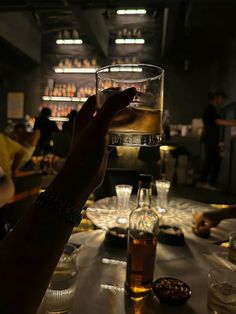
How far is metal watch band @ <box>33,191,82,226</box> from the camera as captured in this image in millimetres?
513

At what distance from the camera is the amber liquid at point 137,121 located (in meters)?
0.70

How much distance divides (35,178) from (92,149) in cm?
236

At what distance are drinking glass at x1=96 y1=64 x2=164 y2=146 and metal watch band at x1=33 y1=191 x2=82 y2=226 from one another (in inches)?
10.1

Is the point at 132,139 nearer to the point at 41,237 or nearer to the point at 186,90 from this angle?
the point at 41,237

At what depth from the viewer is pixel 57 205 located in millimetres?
514

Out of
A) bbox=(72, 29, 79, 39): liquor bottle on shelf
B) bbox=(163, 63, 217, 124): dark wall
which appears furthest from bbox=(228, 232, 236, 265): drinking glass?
bbox=(72, 29, 79, 39): liquor bottle on shelf

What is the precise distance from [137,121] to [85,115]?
17 centimetres

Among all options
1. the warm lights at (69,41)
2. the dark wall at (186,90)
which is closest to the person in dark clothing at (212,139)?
the dark wall at (186,90)

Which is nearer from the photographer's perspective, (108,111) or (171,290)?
(108,111)

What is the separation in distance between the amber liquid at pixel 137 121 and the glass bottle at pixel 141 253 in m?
0.19

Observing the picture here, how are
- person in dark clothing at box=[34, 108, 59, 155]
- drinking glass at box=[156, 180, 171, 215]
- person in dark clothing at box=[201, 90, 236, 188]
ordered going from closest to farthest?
person in dark clothing at box=[34, 108, 59, 155] < drinking glass at box=[156, 180, 171, 215] < person in dark clothing at box=[201, 90, 236, 188]

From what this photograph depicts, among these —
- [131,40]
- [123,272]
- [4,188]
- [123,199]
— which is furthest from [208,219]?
[131,40]

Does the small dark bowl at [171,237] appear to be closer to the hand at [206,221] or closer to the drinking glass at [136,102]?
the hand at [206,221]

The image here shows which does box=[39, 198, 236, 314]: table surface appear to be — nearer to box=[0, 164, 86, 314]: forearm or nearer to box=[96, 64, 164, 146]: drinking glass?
box=[0, 164, 86, 314]: forearm
